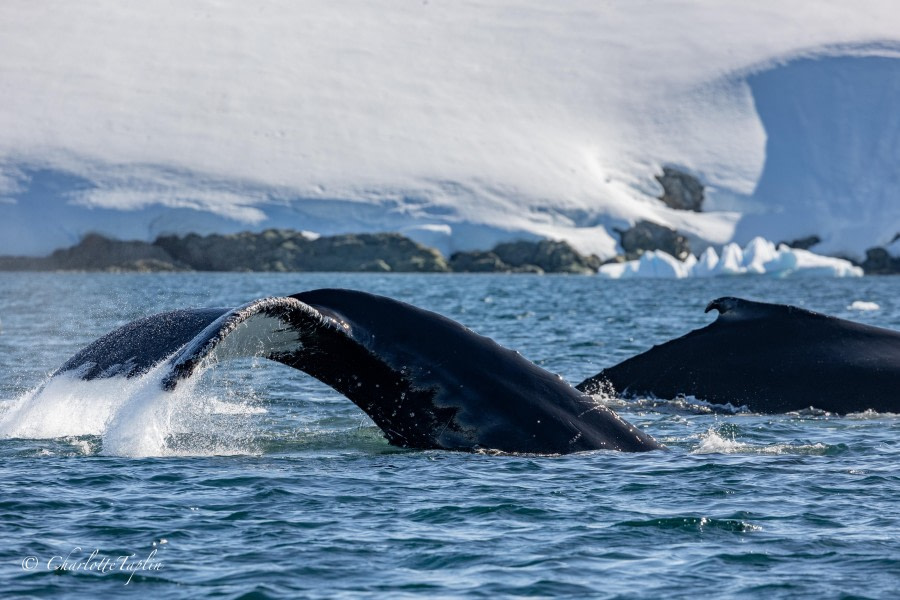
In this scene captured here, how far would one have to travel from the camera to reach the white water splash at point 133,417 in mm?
7145

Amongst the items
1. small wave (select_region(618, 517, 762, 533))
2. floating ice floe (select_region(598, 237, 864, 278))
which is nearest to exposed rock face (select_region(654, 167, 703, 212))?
floating ice floe (select_region(598, 237, 864, 278))

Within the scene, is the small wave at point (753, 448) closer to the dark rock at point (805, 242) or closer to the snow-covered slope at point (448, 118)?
the snow-covered slope at point (448, 118)

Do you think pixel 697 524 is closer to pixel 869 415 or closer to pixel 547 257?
pixel 869 415

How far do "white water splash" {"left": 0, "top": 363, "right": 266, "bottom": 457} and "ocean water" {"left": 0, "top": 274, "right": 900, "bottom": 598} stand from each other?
0.09ft

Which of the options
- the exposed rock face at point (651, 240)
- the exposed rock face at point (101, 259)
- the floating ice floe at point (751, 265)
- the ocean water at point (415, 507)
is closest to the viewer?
the ocean water at point (415, 507)

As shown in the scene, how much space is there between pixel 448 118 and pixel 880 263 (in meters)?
33.5

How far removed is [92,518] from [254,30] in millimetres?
105418

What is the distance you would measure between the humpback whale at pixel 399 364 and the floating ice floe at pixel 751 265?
55.0 m

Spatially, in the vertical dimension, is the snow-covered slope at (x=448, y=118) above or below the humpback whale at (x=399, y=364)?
above

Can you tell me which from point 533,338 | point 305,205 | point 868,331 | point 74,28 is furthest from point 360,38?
point 868,331

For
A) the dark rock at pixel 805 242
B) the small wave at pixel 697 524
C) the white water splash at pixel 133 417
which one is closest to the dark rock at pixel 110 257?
the dark rock at pixel 805 242

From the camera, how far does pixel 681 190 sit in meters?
97.4

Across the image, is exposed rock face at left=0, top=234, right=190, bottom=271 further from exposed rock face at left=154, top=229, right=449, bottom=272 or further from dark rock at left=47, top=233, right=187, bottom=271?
exposed rock face at left=154, top=229, right=449, bottom=272

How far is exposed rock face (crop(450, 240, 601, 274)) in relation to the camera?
265 feet
